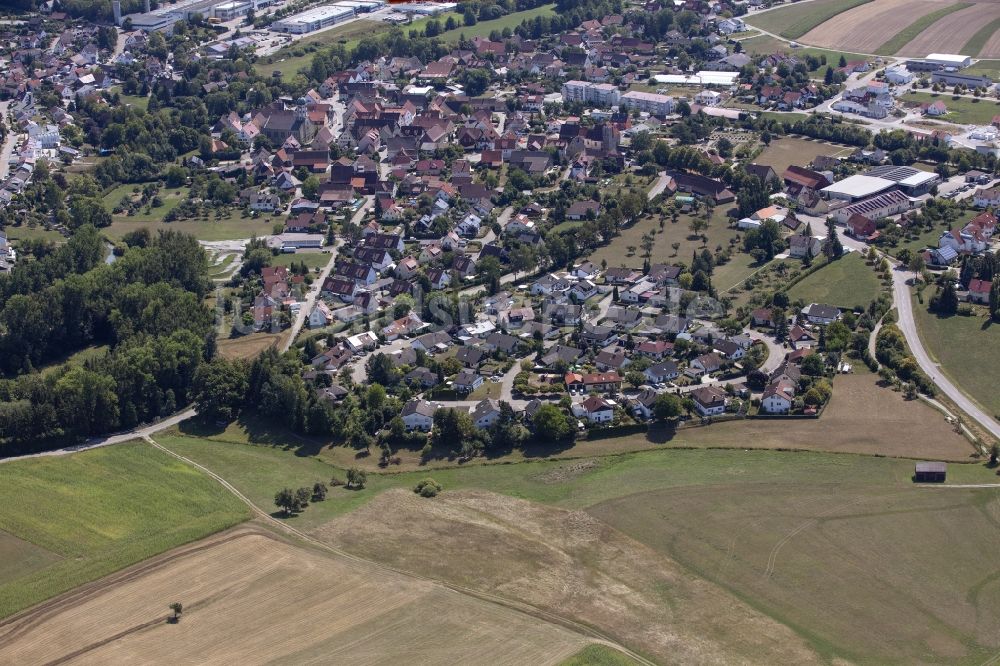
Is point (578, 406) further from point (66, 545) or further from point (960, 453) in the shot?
point (66, 545)

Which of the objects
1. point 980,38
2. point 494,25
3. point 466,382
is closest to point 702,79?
point 980,38

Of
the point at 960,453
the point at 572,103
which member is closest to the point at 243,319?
the point at 960,453

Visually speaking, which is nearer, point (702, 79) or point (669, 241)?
point (669, 241)

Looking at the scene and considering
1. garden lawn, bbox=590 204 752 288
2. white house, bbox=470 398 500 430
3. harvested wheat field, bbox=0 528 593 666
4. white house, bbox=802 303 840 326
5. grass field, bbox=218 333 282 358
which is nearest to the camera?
harvested wheat field, bbox=0 528 593 666

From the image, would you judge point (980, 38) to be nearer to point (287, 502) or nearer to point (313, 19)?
point (313, 19)

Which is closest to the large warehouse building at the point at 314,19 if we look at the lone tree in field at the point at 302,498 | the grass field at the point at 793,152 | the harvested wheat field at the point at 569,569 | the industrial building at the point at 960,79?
the grass field at the point at 793,152

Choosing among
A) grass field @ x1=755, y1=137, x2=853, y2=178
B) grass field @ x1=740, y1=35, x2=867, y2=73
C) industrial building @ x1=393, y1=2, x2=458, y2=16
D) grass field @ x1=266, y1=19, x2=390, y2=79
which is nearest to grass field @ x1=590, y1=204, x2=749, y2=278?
grass field @ x1=755, y1=137, x2=853, y2=178

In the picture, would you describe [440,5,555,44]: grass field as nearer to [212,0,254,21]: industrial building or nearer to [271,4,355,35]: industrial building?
[271,4,355,35]: industrial building
